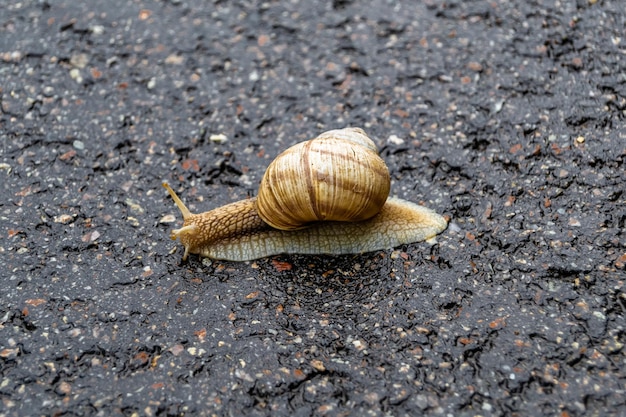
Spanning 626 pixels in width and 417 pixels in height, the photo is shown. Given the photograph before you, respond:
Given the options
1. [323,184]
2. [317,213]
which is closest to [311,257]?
[317,213]

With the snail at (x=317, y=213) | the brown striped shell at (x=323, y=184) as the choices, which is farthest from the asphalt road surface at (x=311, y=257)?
the brown striped shell at (x=323, y=184)

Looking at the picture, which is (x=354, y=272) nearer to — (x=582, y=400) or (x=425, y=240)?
(x=425, y=240)

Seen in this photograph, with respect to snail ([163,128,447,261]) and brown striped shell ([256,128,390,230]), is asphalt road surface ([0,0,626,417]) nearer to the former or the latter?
snail ([163,128,447,261])

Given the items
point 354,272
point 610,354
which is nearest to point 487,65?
point 354,272

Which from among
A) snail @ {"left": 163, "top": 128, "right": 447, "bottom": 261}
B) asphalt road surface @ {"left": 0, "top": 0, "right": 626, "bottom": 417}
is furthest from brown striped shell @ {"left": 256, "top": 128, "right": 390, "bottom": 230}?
asphalt road surface @ {"left": 0, "top": 0, "right": 626, "bottom": 417}

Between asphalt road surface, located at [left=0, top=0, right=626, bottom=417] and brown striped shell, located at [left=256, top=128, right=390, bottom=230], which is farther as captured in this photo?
brown striped shell, located at [left=256, top=128, right=390, bottom=230]

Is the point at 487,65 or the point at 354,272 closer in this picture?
the point at 354,272

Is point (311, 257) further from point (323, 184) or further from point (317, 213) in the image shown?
point (323, 184)
